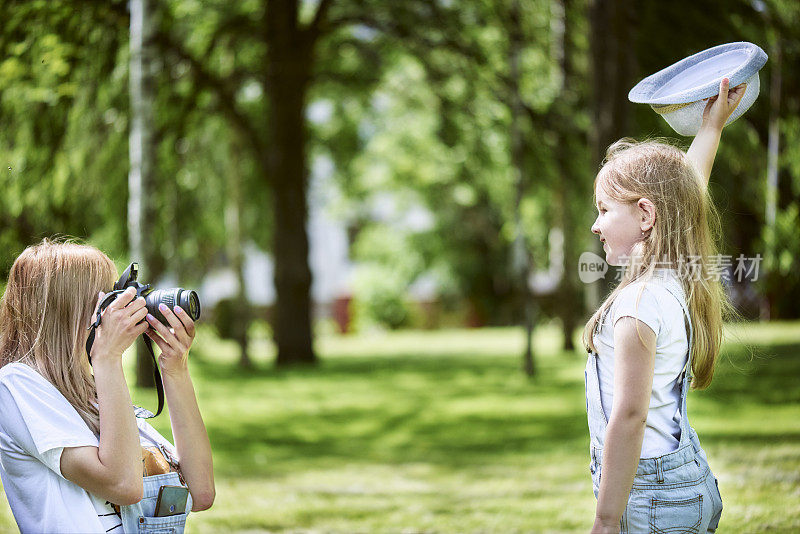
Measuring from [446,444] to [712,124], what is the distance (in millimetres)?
5776

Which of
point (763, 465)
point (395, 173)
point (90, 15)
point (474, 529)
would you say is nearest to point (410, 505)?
point (474, 529)

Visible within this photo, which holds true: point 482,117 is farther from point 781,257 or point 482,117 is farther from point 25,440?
point 25,440

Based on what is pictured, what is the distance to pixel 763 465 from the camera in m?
5.81

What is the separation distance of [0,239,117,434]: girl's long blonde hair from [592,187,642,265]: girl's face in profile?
49.5 inches

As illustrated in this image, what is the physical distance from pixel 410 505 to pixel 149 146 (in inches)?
178

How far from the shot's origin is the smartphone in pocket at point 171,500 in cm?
221

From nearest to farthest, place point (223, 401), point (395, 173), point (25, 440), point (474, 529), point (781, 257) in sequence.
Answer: point (25, 440)
point (474, 529)
point (781, 257)
point (223, 401)
point (395, 173)

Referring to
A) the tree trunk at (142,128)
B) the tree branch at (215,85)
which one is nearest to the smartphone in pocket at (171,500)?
the tree trunk at (142,128)

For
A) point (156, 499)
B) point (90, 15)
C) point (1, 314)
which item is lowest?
point (156, 499)

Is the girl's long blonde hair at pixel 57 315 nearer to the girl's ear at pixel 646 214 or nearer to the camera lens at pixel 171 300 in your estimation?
the camera lens at pixel 171 300

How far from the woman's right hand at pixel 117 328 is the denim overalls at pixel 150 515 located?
0.36 m

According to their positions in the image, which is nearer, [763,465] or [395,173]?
[763,465]

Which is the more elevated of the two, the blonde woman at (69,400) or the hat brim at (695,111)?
the hat brim at (695,111)

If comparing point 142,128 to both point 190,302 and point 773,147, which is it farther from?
point 190,302
